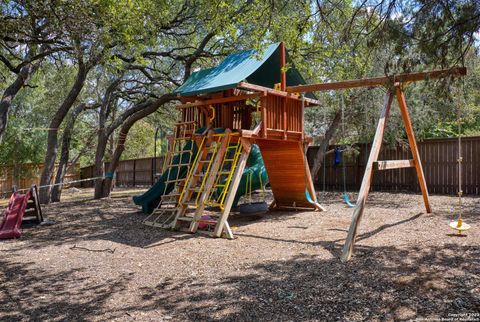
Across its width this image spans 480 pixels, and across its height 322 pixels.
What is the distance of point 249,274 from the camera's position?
4.71 metres

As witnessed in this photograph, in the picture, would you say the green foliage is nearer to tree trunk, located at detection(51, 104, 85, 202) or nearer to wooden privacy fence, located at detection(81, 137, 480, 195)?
wooden privacy fence, located at detection(81, 137, 480, 195)

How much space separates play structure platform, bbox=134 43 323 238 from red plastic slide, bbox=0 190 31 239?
2.54 metres

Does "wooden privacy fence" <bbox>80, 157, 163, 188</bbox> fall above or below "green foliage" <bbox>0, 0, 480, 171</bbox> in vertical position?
below

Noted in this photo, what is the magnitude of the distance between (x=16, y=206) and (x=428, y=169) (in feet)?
41.0

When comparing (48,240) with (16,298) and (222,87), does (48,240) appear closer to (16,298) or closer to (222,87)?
(16,298)

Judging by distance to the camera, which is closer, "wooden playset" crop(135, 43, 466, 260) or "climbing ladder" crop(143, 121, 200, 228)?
"wooden playset" crop(135, 43, 466, 260)

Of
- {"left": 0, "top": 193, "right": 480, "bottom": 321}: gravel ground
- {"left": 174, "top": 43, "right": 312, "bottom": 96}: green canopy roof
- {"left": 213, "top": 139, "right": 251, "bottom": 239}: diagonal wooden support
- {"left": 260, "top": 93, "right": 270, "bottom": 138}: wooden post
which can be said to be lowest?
{"left": 0, "top": 193, "right": 480, "bottom": 321}: gravel ground

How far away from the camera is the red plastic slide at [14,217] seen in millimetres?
7472

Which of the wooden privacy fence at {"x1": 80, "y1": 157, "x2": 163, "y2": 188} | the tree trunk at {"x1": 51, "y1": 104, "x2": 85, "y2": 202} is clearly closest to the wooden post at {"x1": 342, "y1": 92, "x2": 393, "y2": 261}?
the tree trunk at {"x1": 51, "y1": 104, "x2": 85, "y2": 202}

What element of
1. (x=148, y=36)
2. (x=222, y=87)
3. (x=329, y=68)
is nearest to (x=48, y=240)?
(x=222, y=87)

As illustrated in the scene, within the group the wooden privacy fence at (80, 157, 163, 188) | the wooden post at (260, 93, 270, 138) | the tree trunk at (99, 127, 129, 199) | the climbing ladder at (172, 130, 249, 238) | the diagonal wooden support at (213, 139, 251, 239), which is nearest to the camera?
the diagonal wooden support at (213, 139, 251, 239)

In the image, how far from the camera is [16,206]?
8.54 metres

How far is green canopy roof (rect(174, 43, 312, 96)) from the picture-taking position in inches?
324

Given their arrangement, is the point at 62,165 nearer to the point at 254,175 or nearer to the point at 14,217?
the point at 14,217
